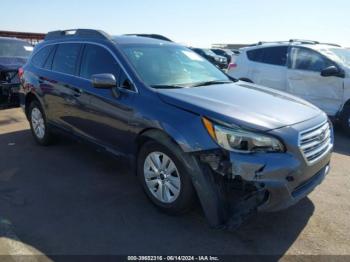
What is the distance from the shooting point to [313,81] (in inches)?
297

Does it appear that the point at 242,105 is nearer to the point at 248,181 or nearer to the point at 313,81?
the point at 248,181

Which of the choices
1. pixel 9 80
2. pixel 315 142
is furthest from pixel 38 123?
pixel 315 142

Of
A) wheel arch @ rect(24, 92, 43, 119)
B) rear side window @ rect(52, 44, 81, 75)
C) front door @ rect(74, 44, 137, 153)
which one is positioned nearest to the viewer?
front door @ rect(74, 44, 137, 153)

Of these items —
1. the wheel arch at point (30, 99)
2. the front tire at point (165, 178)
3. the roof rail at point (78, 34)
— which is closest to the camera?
the front tire at point (165, 178)

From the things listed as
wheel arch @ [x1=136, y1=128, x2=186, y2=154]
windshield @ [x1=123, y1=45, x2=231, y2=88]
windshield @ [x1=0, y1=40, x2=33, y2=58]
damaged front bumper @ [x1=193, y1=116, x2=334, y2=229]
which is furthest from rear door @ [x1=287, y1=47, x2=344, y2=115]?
windshield @ [x1=0, y1=40, x2=33, y2=58]

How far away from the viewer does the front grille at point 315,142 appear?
127 inches

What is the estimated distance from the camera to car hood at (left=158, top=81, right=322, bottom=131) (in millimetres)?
3201

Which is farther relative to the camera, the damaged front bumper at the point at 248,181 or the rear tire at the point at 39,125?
the rear tire at the point at 39,125

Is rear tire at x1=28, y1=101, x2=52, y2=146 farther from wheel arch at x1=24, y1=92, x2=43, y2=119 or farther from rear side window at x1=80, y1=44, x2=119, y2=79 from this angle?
rear side window at x1=80, y1=44, x2=119, y2=79

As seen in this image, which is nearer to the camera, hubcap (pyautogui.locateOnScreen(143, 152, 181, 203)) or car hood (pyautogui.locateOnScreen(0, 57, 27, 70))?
hubcap (pyautogui.locateOnScreen(143, 152, 181, 203))

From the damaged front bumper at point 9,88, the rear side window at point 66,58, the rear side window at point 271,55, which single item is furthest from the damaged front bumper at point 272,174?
the damaged front bumper at point 9,88

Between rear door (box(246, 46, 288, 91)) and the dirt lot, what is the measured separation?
3.54 m

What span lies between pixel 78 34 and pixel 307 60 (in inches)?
194

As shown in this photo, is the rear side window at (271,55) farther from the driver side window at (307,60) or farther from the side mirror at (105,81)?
the side mirror at (105,81)
